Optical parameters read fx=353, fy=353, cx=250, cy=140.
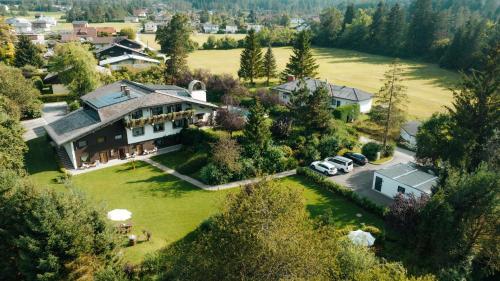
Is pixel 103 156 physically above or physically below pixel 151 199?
above

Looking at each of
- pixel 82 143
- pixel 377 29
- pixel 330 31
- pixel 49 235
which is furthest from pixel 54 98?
pixel 377 29

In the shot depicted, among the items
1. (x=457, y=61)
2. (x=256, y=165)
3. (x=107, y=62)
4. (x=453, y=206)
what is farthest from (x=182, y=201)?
(x=457, y=61)

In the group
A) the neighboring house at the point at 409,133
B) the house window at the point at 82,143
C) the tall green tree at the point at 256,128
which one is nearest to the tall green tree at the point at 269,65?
the neighboring house at the point at 409,133

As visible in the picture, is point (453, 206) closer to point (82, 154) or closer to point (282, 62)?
point (82, 154)

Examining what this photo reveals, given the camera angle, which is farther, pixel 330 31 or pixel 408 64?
pixel 330 31

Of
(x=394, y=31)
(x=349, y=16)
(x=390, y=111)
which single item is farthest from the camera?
(x=349, y=16)

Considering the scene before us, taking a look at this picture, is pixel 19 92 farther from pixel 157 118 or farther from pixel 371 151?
pixel 371 151
